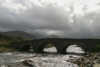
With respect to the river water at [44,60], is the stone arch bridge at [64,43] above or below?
above

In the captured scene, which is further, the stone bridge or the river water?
the stone bridge

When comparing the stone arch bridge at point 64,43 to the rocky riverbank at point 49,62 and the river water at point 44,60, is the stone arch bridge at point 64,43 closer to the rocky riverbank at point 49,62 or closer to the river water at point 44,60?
the river water at point 44,60

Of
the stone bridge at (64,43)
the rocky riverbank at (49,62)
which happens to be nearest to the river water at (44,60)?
the rocky riverbank at (49,62)

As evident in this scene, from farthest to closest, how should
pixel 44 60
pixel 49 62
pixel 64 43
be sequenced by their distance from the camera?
pixel 64 43 → pixel 44 60 → pixel 49 62

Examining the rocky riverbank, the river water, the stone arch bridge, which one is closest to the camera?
the rocky riverbank

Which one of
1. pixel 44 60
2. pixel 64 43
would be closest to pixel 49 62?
pixel 44 60

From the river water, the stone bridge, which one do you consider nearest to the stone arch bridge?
the stone bridge

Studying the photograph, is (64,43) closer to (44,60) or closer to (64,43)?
(64,43)

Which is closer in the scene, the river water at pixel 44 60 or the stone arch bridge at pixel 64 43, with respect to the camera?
the river water at pixel 44 60

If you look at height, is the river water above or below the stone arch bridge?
below

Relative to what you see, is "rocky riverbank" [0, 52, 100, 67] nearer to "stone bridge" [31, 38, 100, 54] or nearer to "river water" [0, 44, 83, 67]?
"river water" [0, 44, 83, 67]

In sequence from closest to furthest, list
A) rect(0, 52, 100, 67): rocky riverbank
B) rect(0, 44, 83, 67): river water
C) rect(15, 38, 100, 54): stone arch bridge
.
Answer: rect(0, 52, 100, 67): rocky riverbank
rect(0, 44, 83, 67): river water
rect(15, 38, 100, 54): stone arch bridge
